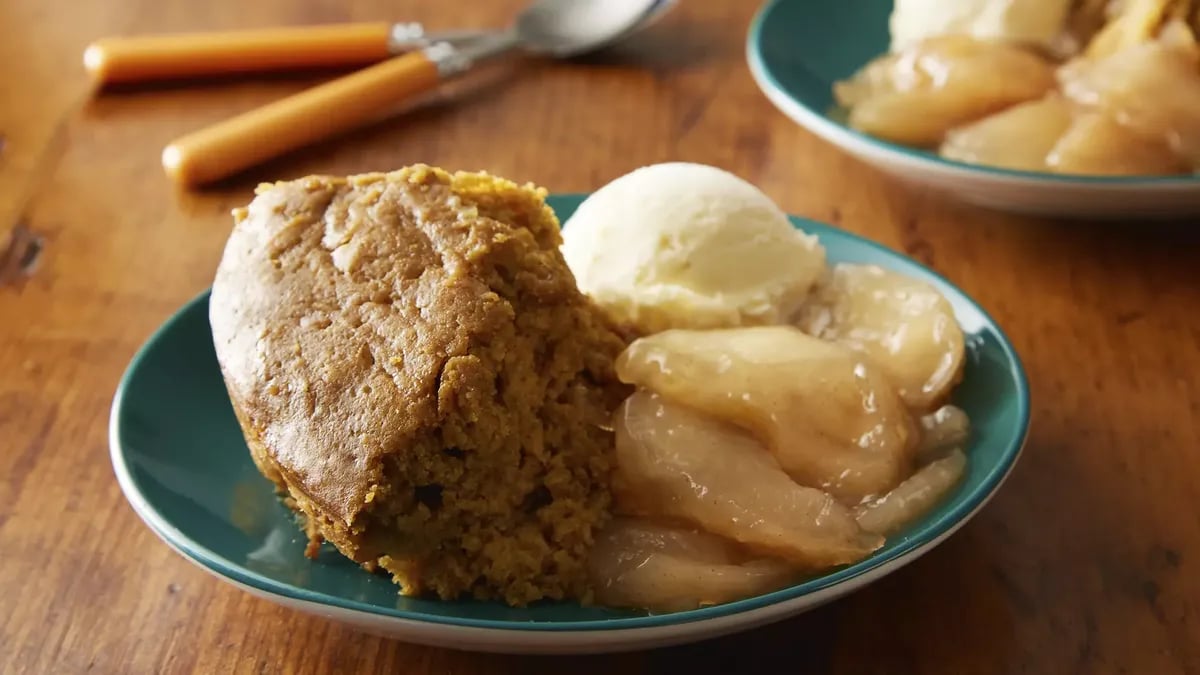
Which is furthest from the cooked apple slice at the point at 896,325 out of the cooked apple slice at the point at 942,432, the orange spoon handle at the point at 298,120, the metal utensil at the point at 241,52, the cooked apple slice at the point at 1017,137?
the metal utensil at the point at 241,52

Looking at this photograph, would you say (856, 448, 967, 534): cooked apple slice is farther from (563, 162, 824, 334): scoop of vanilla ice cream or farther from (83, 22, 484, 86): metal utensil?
(83, 22, 484, 86): metal utensil

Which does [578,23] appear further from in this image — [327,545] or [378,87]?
[327,545]

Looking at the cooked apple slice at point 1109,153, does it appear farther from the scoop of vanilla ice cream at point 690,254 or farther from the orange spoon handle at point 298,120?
the orange spoon handle at point 298,120

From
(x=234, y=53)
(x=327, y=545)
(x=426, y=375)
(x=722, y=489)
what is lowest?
(x=234, y=53)

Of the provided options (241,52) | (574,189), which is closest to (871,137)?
(574,189)

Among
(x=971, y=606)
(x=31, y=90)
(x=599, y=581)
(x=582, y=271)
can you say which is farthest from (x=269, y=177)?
(x=971, y=606)
